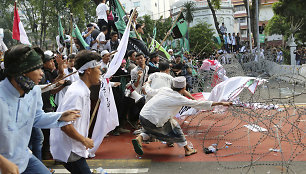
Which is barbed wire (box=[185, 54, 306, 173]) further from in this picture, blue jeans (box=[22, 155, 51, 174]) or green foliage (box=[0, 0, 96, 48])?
green foliage (box=[0, 0, 96, 48])

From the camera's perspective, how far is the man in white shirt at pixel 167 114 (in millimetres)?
5129

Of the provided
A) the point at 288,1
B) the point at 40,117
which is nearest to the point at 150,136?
the point at 40,117

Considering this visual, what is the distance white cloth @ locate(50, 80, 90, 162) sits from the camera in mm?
2885

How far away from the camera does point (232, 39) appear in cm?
2703

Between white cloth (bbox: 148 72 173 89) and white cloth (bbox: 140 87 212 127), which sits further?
white cloth (bbox: 148 72 173 89)

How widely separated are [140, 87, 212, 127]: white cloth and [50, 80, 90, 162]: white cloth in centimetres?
232

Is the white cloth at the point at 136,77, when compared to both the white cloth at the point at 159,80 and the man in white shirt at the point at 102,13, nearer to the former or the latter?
the white cloth at the point at 159,80

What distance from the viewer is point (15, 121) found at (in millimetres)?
2270

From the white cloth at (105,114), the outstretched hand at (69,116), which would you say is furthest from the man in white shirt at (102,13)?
the outstretched hand at (69,116)

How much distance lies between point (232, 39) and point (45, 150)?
2394 centimetres

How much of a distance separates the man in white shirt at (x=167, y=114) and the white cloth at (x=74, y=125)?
2163 mm

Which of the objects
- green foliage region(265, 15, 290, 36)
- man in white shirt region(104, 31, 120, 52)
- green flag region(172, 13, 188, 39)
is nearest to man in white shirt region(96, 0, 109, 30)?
man in white shirt region(104, 31, 120, 52)

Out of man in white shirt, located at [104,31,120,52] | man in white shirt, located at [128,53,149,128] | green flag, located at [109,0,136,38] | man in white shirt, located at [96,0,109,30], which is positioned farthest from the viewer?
man in white shirt, located at [96,0,109,30]

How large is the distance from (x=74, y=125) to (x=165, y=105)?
2.49 m
